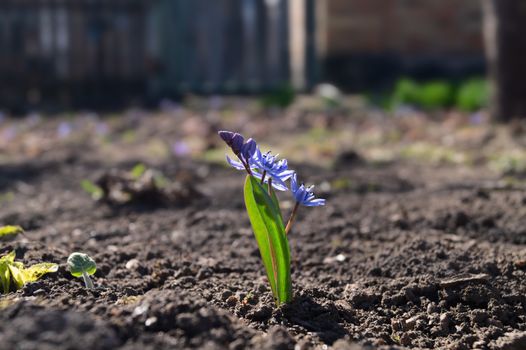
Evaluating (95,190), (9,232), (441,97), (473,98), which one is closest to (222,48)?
(441,97)

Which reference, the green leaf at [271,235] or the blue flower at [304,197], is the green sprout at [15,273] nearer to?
the green leaf at [271,235]

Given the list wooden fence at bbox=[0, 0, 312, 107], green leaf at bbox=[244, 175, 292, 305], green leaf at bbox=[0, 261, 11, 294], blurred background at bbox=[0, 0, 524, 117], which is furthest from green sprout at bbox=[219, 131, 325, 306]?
wooden fence at bbox=[0, 0, 312, 107]

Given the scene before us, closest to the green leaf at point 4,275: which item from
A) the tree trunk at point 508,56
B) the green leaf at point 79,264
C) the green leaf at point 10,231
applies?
the green leaf at point 79,264

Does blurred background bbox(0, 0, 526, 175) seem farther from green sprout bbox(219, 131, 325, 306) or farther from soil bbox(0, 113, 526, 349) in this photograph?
green sprout bbox(219, 131, 325, 306)

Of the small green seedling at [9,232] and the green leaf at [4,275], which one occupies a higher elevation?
the green leaf at [4,275]

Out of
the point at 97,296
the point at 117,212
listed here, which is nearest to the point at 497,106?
the point at 117,212
